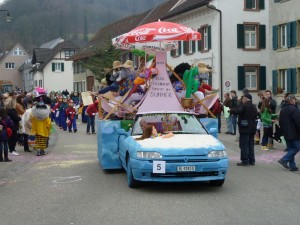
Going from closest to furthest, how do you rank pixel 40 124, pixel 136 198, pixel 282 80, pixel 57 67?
pixel 136 198 < pixel 40 124 < pixel 282 80 < pixel 57 67

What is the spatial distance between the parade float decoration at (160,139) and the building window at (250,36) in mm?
24477

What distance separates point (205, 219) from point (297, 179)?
4.17 m

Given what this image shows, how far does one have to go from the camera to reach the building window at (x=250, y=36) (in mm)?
37281

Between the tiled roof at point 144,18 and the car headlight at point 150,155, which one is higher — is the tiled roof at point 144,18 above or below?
above

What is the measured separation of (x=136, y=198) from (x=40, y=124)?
7.19 metres

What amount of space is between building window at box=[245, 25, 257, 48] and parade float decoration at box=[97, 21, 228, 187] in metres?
24.5

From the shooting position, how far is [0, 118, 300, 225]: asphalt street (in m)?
7.24

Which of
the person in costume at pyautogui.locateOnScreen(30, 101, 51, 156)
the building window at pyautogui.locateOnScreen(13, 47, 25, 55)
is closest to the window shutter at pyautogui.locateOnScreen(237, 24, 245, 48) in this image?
the person in costume at pyautogui.locateOnScreen(30, 101, 51, 156)

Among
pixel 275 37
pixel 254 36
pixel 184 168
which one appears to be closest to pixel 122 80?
pixel 184 168

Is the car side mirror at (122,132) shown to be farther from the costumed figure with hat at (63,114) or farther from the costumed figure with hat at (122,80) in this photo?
the costumed figure with hat at (63,114)

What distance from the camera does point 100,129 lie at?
1188 cm

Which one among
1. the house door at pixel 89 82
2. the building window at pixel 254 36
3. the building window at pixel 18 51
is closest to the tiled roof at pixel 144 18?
the house door at pixel 89 82

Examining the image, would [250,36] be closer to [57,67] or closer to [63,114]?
[63,114]

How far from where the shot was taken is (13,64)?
120 meters
